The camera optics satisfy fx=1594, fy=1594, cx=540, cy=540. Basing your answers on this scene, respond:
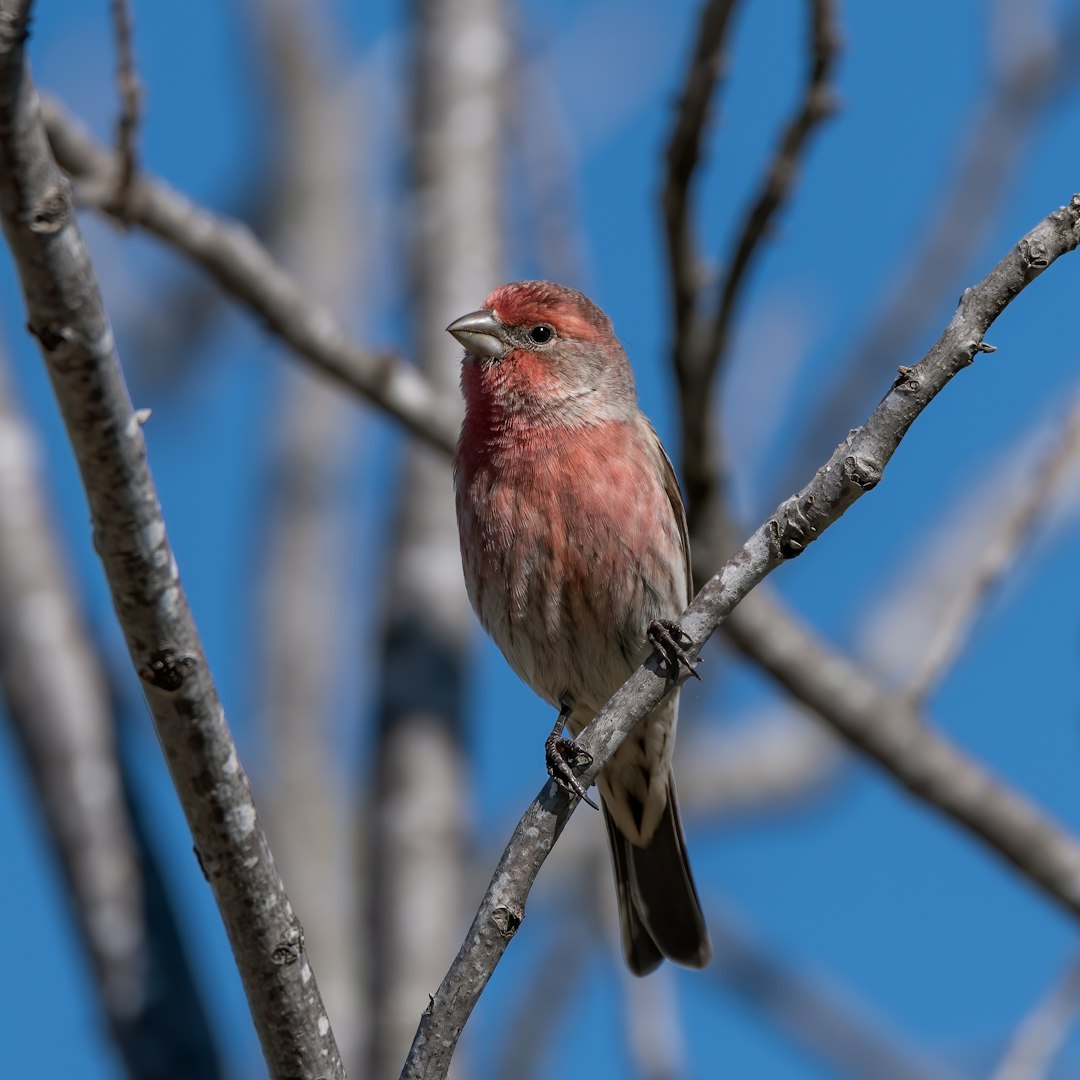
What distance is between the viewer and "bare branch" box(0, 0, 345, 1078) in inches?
110

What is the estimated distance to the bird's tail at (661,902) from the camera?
5512mm

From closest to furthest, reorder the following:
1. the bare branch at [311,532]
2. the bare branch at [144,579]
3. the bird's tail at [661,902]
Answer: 1. the bare branch at [144,579]
2. the bird's tail at [661,902]
3. the bare branch at [311,532]

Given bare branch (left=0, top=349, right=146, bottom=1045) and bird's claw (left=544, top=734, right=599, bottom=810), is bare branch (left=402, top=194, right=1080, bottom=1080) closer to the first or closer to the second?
bird's claw (left=544, top=734, right=599, bottom=810)

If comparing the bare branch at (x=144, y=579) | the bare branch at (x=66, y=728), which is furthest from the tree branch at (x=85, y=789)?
the bare branch at (x=144, y=579)

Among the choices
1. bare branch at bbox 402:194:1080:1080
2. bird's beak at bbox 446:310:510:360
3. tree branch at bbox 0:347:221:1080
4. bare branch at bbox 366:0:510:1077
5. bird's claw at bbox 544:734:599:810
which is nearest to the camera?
bare branch at bbox 402:194:1080:1080

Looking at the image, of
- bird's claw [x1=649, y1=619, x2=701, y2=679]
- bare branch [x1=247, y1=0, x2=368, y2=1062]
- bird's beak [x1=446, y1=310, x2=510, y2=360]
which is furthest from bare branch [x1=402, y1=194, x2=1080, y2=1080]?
bare branch [x1=247, y1=0, x2=368, y2=1062]

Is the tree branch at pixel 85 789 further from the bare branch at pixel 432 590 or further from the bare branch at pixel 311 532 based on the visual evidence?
the bare branch at pixel 311 532

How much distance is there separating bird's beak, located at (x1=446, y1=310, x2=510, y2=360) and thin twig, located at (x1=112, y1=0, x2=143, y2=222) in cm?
121

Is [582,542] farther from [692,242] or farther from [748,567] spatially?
[748,567]

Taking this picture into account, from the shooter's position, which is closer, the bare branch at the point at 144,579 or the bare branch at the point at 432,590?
the bare branch at the point at 144,579

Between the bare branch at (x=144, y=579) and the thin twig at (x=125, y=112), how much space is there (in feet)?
6.30

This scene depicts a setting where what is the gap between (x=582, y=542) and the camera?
16.9 ft

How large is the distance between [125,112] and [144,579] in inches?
99.7

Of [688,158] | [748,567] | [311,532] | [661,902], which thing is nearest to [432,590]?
[661,902]
